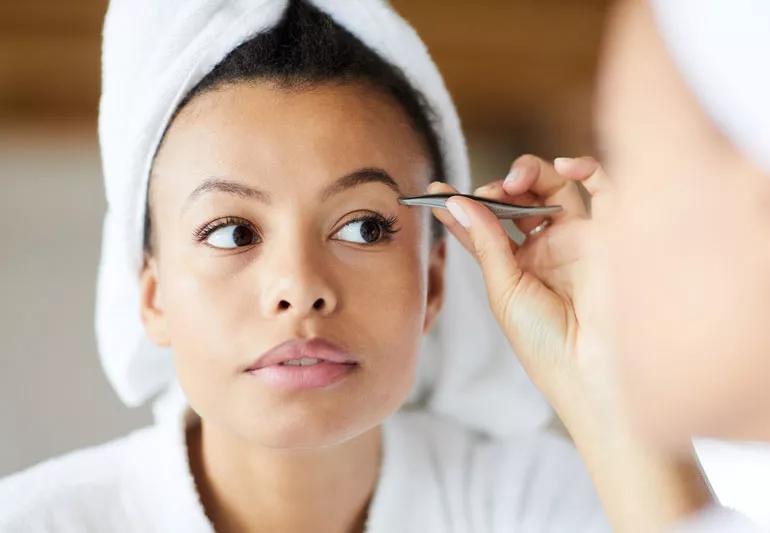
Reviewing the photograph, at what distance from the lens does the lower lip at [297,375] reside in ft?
2.44

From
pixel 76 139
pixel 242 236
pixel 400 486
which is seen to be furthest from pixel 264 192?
pixel 76 139

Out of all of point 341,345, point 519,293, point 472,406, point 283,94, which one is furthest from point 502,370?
point 283,94

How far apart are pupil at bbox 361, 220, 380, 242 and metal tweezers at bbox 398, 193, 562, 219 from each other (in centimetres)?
3

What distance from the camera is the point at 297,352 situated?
741 mm

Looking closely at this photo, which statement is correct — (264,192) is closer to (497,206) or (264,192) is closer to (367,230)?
(367,230)

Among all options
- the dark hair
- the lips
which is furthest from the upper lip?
the dark hair

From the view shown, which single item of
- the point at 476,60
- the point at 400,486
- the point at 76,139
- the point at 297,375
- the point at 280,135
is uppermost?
the point at 476,60

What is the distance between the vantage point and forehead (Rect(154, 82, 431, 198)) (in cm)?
75

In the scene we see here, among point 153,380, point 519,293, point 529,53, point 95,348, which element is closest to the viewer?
point 519,293

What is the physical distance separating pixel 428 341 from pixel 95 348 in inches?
19.1

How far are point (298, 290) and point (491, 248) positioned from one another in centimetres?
21

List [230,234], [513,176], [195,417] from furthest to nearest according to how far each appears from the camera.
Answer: [195,417] < [513,176] < [230,234]

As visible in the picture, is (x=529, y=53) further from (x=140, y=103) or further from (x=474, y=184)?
(x=140, y=103)

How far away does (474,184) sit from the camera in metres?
1.44
